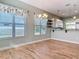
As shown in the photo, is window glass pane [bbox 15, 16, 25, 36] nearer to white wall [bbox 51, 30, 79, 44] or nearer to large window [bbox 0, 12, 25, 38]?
large window [bbox 0, 12, 25, 38]

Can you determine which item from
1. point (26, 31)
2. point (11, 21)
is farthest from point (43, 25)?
point (11, 21)

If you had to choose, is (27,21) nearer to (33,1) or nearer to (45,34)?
(33,1)

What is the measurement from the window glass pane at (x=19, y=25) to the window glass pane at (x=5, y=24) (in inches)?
15.6

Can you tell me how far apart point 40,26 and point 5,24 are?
2995 millimetres

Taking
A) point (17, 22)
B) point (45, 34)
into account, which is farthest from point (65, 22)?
point (17, 22)

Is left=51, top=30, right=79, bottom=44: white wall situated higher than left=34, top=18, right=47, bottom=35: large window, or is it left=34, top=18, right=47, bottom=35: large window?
left=34, top=18, right=47, bottom=35: large window

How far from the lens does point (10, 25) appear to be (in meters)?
4.71

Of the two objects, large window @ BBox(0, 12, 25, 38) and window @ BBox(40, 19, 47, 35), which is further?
window @ BBox(40, 19, 47, 35)

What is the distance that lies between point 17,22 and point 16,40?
1.09 meters

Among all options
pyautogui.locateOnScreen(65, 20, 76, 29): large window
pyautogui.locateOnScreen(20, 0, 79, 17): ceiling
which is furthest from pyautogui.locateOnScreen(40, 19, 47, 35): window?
pyautogui.locateOnScreen(65, 20, 76, 29): large window

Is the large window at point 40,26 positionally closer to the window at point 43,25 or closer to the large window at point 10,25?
the window at point 43,25

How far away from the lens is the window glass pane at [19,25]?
502 centimetres

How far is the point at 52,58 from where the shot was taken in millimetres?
3059

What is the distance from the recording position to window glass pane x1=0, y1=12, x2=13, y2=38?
4355 mm
